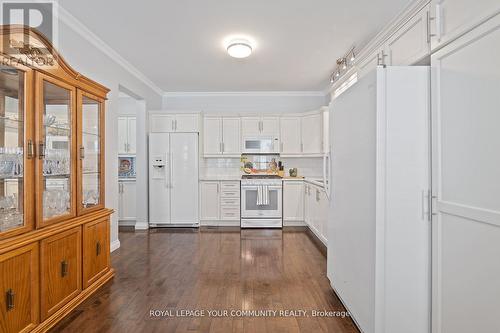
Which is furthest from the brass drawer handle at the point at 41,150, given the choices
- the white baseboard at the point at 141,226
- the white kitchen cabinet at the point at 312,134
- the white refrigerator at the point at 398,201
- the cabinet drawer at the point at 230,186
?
the white kitchen cabinet at the point at 312,134

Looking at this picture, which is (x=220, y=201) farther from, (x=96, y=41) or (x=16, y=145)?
(x=16, y=145)

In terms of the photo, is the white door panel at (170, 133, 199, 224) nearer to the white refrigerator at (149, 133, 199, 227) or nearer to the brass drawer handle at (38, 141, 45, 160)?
the white refrigerator at (149, 133, 199, 227)

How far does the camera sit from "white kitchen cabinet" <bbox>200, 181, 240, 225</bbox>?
528cm

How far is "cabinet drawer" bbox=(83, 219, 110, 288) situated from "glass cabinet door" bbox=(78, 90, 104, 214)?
0.61ft

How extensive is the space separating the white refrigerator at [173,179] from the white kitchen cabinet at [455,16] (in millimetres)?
4039

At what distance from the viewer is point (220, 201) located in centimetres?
528

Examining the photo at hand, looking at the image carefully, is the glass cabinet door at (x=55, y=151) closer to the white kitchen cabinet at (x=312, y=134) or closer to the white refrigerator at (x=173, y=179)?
the white refrigerator at (x=173, y=179)

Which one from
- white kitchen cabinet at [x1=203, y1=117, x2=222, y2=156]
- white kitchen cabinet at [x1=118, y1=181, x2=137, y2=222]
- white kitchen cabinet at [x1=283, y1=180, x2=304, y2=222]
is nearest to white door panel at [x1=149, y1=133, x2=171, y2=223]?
white kitchen cabinet at [x1=118, y1=181, x2=137, y2=222]

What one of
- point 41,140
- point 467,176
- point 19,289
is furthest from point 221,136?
point 467,176

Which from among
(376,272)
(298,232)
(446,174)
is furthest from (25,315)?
(298,232)

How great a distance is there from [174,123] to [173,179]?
1090 millimetres

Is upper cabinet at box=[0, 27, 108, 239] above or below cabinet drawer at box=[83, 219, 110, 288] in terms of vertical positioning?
above

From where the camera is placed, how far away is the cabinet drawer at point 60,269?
6.45ft

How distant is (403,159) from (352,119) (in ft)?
1.64
